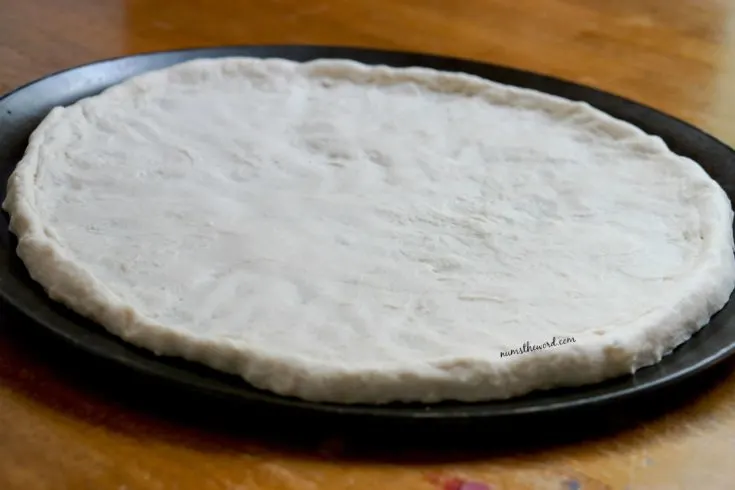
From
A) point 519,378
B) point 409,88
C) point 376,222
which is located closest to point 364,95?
point 409,88

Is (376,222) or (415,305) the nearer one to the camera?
(415,305)

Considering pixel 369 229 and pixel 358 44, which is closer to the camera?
pixel 369 229

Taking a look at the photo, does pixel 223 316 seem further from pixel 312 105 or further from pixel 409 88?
pixel 409 88

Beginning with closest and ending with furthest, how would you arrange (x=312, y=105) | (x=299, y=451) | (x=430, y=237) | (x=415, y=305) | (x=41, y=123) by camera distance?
1. (x=299, y=451)
2. (x=415, y=305)
3. (x=430, y=237)
4. (x=41, y=123)
5. (x=312, y=105)
